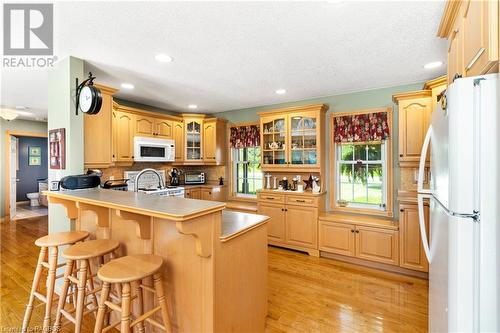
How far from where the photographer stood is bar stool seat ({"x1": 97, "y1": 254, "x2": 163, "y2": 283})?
4.38ft

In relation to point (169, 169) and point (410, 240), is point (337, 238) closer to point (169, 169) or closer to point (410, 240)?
point (410, 240)

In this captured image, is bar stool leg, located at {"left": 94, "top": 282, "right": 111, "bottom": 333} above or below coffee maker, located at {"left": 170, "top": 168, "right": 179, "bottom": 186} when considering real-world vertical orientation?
below

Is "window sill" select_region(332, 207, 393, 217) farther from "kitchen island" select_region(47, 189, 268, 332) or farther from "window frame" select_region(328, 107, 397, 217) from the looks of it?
"kitchen island" select_region(47, 189, 268, 332)

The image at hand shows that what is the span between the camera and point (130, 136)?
12.5 ft

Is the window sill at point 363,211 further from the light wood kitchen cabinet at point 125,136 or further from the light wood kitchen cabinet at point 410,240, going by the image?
the light wood kitchen cabinet at point 125,136

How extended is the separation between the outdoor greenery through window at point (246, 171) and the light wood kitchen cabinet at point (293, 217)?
737 millimetres

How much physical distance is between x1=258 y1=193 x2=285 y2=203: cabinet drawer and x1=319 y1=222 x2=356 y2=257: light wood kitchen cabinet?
722 millimetres

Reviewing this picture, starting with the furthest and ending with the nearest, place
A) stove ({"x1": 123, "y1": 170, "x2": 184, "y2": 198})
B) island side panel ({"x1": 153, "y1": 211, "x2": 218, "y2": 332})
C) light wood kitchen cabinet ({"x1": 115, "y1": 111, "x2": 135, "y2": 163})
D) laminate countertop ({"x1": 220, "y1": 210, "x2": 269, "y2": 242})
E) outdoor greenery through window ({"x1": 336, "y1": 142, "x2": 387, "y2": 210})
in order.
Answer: stove ({"x1": 123, "y1": 170, "x2": 184, "y2": 198}) < light wood kitchen cabinet ({"x1": 115, "y1": 111, "x2": 135, "y2": 163}) < outdoor greenery through window ({"x1": 336, "y1": 142, "x2": 387, "y2": 210}) < laminate countertop ({"x1": 220, "y1": 210, "x2": 269, "y2": 242}) < island side panel ({"x1": 153, "y1": 211, "x2": 218, "y2": 332})

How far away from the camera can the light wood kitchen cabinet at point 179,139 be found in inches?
180

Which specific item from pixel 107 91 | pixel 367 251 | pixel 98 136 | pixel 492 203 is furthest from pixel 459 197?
pixel 107 91

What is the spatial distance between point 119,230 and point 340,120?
333 cm

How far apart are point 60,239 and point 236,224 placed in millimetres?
1431

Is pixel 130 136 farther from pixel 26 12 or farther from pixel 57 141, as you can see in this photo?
pixel 26 12

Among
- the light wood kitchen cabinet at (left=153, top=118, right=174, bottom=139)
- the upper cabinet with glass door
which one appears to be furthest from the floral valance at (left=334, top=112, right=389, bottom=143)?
the light wood kitchen cabinet at (left=153, top=118, right=174, bottom=139)
